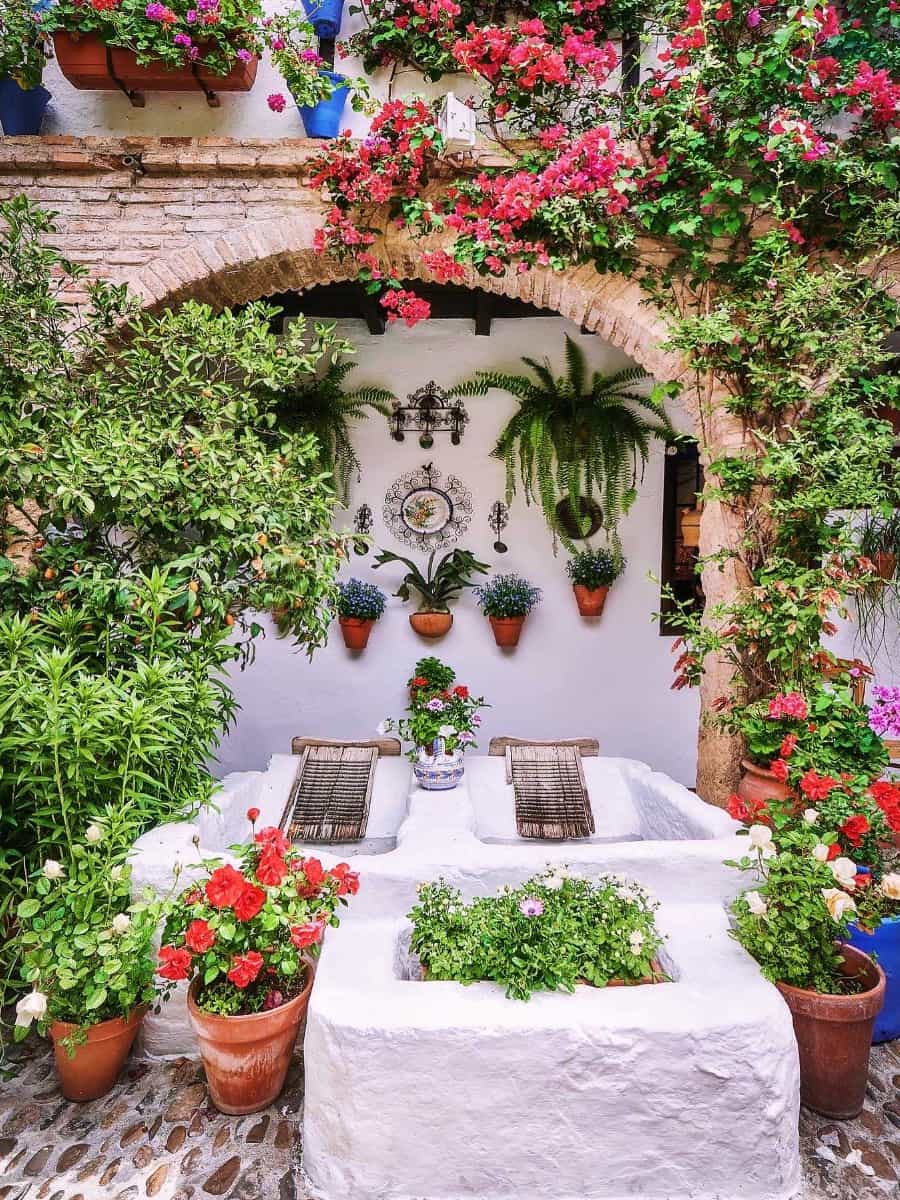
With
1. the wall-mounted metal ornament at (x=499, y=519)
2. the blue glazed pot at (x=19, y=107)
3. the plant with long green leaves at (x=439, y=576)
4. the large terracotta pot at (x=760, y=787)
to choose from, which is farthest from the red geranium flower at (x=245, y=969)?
the blue glazed pot at (x=19, y=107)

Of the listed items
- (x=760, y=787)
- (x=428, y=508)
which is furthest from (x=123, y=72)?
(x=760, y=787)

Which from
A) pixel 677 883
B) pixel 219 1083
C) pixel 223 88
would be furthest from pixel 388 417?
pixel 219 1083

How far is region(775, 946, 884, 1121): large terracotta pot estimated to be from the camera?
2.00 meters

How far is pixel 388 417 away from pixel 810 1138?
436 cm

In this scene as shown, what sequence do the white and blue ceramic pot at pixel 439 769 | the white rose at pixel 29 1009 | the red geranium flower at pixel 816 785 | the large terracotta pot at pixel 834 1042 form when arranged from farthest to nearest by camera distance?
1. the white and blue ceramic pot at pixel 439 769
2. the red geranium flower at pixel 816 785
3. the large terracotta pot at pixel 834 1042
4. the white rose at pixel 29 1009

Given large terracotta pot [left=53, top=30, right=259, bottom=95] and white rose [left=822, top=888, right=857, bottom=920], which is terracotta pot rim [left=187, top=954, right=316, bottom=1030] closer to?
white rose [left=822, top=888, right=857, bottom=920]

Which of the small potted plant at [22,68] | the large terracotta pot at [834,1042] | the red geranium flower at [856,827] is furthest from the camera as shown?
the small potted plant at [22,68]

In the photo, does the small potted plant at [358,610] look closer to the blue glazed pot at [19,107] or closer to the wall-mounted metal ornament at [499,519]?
the wall-mounted metal ornament at [499,519]

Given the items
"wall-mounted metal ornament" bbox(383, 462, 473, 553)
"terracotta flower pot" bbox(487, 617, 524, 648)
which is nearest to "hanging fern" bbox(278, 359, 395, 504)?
"wall-mounted metal ornament" bbox(383, 462, 473, 553)

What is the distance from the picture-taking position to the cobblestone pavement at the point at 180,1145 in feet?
6.06

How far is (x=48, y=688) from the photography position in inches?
83.4

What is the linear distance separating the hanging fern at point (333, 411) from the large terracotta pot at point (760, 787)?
3.12m

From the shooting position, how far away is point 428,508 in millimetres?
4797

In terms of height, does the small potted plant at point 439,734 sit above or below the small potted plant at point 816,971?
above
